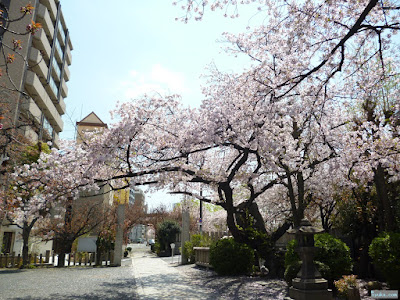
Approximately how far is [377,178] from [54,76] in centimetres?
3147

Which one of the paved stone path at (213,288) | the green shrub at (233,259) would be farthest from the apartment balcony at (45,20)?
the green shrub at (233,259)

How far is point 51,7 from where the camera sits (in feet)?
93.4

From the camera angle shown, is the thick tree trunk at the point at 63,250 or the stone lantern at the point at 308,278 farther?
the thick tree trunk at the point at 63,250

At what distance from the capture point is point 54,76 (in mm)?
32125

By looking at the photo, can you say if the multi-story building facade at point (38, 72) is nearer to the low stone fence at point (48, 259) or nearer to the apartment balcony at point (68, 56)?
the apartment balcony at point (68, 56)

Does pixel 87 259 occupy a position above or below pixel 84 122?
below

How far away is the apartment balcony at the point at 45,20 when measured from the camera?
85.3 feet

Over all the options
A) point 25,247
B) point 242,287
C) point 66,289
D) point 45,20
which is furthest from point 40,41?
point 242,287

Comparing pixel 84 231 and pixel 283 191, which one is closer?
pixel 283 191

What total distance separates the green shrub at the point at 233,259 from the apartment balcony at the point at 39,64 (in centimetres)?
1994

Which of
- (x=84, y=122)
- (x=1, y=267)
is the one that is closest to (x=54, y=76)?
(x=84, y=122)

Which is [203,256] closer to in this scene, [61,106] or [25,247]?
[25,247]

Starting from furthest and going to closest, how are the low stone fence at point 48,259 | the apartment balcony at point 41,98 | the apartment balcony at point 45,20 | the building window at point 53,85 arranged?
the building window at point 53,85, the apartment balcony at point 45,20, the apartment balcony at point 41,98, the low stone fence at point 48,259

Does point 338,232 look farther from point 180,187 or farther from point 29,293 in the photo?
point 29,293
